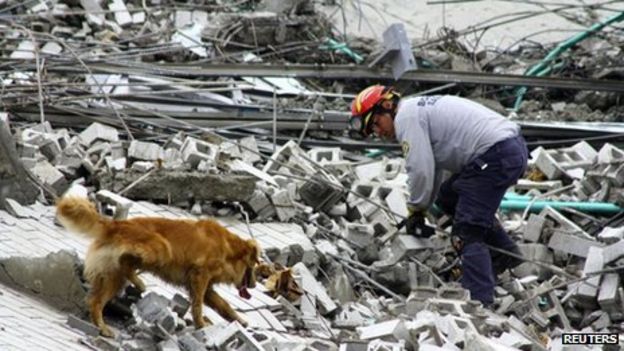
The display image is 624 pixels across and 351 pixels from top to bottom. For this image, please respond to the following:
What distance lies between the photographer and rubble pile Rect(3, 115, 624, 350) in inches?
381

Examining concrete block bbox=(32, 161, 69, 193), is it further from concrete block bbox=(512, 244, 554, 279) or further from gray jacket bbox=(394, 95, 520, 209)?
concrete block bbox=(512, 244, 554, 279)

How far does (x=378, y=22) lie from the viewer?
1880 centimetres

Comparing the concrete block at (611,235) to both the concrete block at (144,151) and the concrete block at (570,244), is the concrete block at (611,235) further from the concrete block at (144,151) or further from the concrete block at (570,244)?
the concrete block at (144,151)

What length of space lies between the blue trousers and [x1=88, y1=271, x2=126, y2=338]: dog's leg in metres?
2.99

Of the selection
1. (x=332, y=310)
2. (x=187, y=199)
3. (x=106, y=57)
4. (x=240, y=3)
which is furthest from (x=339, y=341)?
(x=240, y=3)

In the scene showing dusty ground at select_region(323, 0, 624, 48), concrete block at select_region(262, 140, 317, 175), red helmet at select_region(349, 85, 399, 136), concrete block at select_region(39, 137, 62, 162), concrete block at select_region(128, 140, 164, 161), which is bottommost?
dusty ground at select_region(323, 0, 624, 48)

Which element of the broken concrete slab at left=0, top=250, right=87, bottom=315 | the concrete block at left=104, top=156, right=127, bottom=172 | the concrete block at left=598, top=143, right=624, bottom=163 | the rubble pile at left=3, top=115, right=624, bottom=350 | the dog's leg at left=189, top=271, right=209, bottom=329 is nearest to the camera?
the dog's leg at left=189, top=271, right=209, bottom=329

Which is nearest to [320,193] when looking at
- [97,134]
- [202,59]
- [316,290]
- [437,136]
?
[437,136]

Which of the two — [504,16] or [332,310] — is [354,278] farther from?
[504,16]

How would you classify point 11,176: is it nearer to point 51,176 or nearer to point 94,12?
point 51,176

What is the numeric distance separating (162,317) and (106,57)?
6528 millimetres

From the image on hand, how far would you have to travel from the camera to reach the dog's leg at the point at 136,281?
27.8ft

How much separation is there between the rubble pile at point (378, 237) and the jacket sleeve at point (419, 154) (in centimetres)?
73
